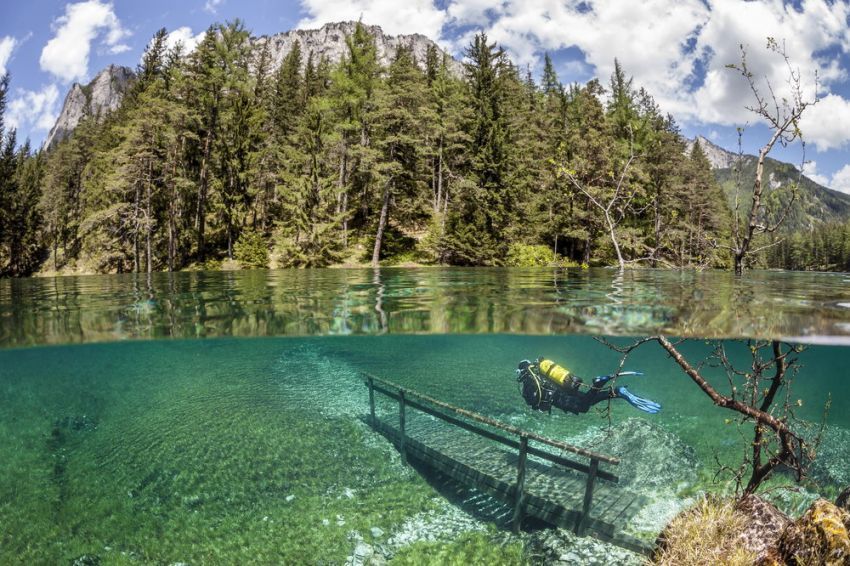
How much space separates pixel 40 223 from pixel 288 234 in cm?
3578

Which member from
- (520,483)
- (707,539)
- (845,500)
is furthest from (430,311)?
(845,500)

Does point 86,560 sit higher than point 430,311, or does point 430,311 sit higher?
point 430,311

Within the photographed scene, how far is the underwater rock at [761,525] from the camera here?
22.6 ft

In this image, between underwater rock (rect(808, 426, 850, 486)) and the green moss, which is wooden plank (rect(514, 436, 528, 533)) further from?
underwater rock (rect(808, 426, 850, 486))

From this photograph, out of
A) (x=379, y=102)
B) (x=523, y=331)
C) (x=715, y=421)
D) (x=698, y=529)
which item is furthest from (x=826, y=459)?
(x=379, y=102)

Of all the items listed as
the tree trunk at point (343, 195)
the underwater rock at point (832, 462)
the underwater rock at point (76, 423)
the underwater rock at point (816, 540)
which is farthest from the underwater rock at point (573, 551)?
the tree trunk at point (343, 195)

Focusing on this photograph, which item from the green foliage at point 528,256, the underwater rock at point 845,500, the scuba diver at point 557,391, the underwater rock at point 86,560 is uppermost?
the green foliage at point 528,256

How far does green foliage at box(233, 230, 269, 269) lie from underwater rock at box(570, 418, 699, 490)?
24.4 meters

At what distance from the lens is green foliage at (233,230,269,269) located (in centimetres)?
3203

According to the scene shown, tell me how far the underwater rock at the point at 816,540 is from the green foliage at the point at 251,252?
3094 centimetres

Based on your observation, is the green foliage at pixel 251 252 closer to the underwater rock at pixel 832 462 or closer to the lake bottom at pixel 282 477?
the lake bottom at pixel 282 477

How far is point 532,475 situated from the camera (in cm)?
1135

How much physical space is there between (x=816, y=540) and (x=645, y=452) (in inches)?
336

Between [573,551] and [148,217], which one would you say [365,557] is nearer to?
[573,551]
